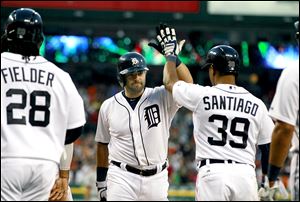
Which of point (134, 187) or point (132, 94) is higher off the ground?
point (132, 94)

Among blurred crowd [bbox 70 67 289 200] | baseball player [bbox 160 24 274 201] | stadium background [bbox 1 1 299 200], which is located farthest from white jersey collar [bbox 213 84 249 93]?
blurred crowd [bbox 70 67 289 200]

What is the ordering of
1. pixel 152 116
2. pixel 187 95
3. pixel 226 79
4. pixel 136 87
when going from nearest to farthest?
pixel 187 95 → pixel 226 79 → pixel 152 116 → pixel 136 87

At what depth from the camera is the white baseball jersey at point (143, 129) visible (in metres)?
6.75

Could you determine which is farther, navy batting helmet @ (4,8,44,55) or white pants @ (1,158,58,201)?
navy batting helmet @ (4,8,44,55)

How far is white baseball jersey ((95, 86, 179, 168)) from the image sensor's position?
6.75 metres

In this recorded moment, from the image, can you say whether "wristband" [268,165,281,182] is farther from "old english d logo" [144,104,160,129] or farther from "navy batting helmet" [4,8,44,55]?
"old english d logo" [144,104,160,129]

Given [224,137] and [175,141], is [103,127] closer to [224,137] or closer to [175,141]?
[224,137]

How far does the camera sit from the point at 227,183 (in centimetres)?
542

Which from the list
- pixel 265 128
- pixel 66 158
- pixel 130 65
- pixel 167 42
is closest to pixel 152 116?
pixel 130 65

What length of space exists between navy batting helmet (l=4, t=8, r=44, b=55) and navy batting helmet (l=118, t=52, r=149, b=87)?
209 cm

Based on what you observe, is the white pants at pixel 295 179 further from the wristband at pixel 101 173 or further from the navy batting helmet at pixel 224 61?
the wristband at pixel 101 173

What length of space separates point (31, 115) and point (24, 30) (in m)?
0.60

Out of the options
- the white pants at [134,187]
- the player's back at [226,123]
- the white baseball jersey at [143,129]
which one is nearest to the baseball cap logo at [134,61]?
the white baseball jersey at [143,129]

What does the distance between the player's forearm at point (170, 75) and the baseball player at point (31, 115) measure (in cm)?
128
